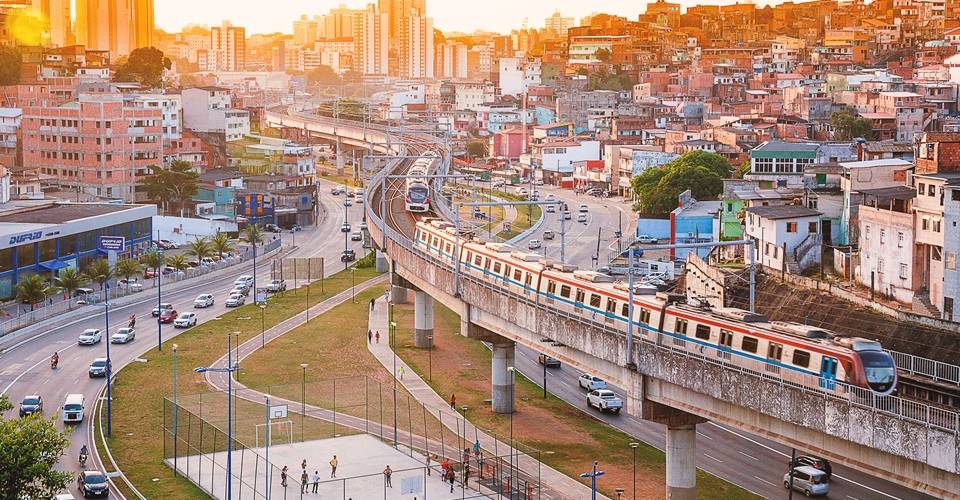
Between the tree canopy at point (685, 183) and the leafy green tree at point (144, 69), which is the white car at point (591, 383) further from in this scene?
the leafy green tree at point (144, 69)

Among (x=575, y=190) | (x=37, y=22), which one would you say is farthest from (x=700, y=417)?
(x=37, y=22)

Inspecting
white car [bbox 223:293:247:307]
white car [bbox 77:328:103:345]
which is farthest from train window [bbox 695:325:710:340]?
white car [bbox 223:293:247:307]

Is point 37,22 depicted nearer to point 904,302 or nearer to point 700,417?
point 904,302

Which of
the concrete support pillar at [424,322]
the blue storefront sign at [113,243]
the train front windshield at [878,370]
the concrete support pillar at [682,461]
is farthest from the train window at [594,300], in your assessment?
the blue storefront sign at [113,243]

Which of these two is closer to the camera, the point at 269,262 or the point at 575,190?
the point at 269,262

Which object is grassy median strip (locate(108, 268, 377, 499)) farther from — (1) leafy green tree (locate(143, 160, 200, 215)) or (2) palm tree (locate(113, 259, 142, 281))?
(1) leafy green tree (locate(143, 160, 200, 215))

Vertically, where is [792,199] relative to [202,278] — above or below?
above
